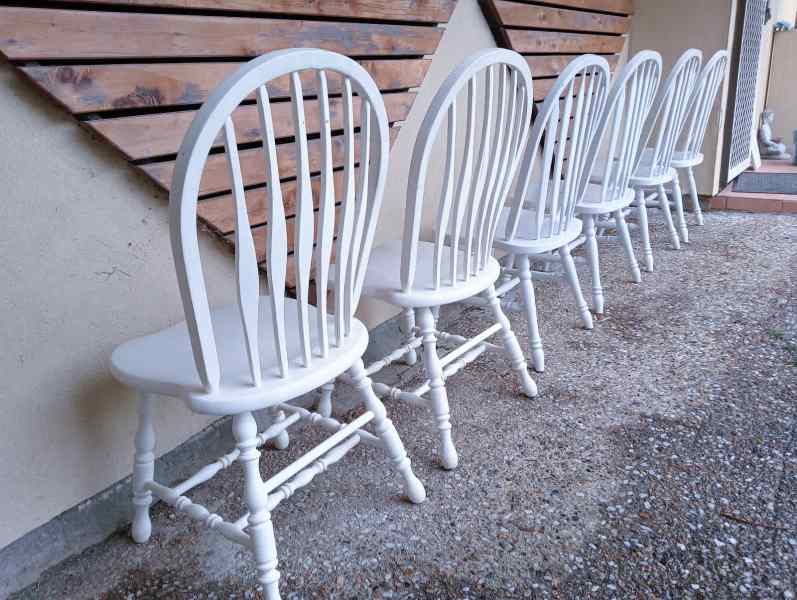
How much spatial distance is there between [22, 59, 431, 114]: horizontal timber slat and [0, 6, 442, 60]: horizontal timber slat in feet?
0.08

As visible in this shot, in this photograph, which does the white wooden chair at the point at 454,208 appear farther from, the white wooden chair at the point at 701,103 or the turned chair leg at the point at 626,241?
the white wooden chair at the point at 701,103

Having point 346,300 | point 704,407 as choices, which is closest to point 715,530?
point 704,407

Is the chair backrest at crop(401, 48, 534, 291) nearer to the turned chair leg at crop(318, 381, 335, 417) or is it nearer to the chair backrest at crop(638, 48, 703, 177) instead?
the turned chair leg at crop(318, 381, 335, 417)

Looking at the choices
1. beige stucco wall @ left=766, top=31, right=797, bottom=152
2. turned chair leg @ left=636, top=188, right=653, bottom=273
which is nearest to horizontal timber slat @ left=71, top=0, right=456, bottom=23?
turned chair leg @ left=636, top=188, right=653, bottom=273

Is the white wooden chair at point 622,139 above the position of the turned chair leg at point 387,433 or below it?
above

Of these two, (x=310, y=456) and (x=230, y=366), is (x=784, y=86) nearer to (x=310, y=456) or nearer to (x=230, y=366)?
(x=310, y=456)

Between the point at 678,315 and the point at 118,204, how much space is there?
201 centimetres

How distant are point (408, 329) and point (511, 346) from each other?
14.9 inches

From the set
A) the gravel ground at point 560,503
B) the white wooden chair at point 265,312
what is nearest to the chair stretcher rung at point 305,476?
the white wooden chair at point 265,312

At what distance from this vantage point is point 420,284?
5.17 ft

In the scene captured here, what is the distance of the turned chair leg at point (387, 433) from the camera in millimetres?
1398

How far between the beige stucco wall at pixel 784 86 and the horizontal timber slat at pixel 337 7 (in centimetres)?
494

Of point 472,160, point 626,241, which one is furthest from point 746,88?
point 472,160

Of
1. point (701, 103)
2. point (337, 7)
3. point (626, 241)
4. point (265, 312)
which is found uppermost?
point (337, 7)
